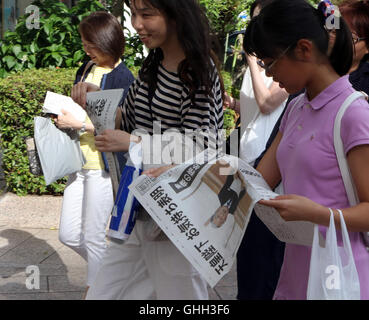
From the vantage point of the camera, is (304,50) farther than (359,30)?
No

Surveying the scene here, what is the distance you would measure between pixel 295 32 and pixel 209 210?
66 centimetres

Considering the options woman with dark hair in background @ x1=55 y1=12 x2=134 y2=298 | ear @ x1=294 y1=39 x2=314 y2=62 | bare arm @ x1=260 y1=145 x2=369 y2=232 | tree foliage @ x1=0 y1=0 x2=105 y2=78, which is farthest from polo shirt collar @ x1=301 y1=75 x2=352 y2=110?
tree foliage @ x1=0 y1=0 x2=105 y2=78

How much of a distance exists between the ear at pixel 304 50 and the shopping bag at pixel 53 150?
7.00ft

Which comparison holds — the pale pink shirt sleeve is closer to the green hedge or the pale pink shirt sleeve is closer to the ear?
the ear

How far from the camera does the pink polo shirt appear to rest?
2.01 meters

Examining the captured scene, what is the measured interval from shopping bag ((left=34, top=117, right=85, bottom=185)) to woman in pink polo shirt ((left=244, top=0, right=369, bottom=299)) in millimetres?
1943

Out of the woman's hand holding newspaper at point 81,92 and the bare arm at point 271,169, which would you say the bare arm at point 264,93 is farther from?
the bare arm at point 271,169

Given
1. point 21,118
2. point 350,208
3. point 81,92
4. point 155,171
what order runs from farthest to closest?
point 21,118 → point 81,92 → point 155,171 → point 350,208

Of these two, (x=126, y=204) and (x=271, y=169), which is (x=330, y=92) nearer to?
(x=271, y=169)

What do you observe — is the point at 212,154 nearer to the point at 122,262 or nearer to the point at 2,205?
the point at 122,262

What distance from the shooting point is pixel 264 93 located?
379cm

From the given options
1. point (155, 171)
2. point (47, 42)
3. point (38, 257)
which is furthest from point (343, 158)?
point (47, 42)

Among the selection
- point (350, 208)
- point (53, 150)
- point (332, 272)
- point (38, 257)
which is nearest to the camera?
point (332, 272)

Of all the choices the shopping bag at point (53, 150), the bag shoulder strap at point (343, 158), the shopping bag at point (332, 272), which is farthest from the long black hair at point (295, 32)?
the shopping bag at point (53, 150)
